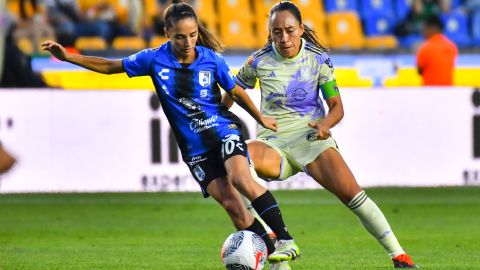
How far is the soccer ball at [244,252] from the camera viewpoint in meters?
7.86

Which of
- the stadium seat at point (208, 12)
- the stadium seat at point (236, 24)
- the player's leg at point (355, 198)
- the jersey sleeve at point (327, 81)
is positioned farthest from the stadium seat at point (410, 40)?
the player's leg at point (355, 198)

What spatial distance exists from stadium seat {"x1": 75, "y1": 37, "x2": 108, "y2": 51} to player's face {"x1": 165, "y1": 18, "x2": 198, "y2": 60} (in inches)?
458

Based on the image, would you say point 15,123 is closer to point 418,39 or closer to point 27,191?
point 27,191

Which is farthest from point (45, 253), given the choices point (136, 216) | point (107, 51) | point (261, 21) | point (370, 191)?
point (261, 21)

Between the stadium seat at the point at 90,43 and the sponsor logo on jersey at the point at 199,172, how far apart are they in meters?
11.6

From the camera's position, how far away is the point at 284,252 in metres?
8.00

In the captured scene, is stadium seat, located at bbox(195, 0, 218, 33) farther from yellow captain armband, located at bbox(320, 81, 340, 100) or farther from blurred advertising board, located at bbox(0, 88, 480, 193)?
yellow captain armband, located at bbox(320, 81, 340, 100)

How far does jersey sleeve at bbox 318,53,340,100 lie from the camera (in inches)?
353

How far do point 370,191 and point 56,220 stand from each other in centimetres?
439

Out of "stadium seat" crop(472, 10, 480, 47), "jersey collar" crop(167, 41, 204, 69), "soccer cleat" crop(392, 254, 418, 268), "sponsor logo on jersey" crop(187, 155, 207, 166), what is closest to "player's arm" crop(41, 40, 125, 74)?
"jersey collar" crop(167, 41, 204, 69)

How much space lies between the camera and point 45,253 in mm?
10070

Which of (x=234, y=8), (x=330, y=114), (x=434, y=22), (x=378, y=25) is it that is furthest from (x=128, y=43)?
(x=330, y=114)

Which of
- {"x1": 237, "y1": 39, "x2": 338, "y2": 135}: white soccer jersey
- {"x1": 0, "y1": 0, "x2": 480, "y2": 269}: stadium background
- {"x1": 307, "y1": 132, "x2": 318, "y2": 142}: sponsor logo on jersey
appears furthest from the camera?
{"x1": 0, "y1": 0, "x2": 480, "y2": 269}: stadium background

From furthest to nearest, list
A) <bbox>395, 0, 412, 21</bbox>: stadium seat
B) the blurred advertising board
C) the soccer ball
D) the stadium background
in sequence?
1. <bbox>395, 0, 412, 21</bbox>: stadium seat
2. the blurred advertising board
3. the stadium background
4. the soccer ball
